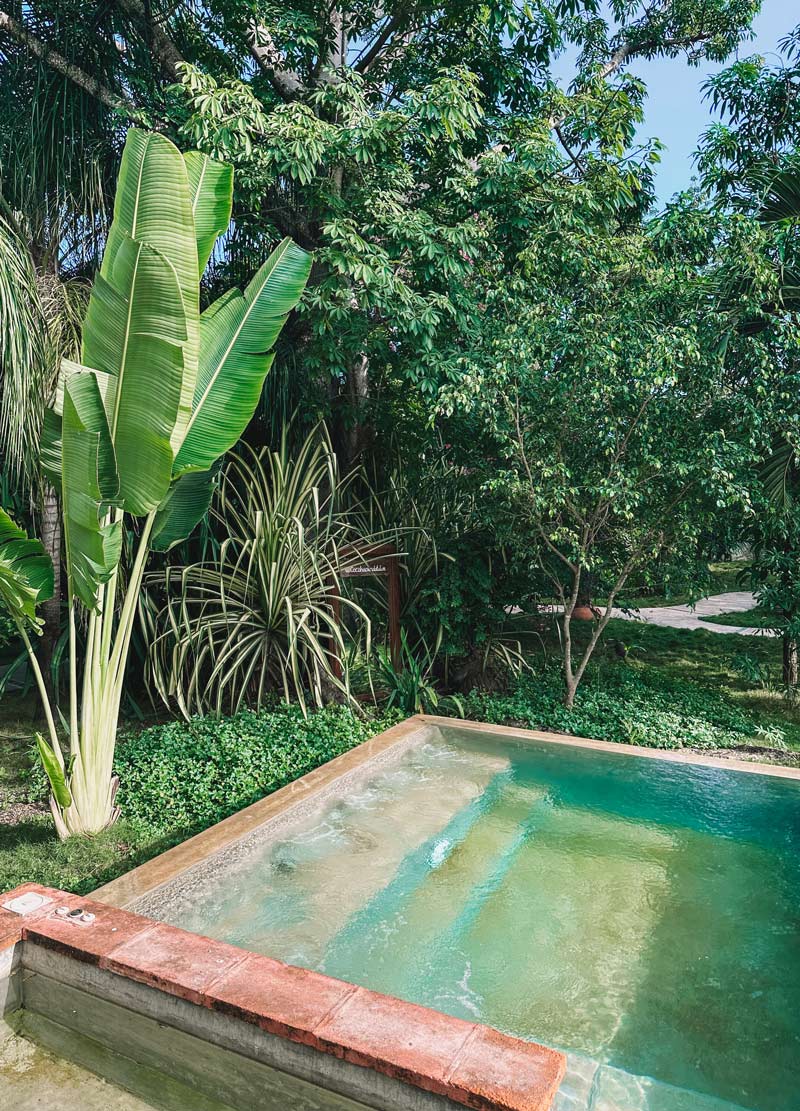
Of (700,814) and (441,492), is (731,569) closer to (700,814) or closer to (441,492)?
(441,492)

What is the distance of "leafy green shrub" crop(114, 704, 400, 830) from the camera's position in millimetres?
4113

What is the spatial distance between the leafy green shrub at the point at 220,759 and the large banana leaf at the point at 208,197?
2.75 m

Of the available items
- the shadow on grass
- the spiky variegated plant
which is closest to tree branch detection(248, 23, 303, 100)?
the spiky variegated plant

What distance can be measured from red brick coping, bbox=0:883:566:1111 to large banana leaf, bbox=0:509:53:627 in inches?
52.8

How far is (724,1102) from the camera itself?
7.09ft

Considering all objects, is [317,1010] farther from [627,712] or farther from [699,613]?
[699,613]

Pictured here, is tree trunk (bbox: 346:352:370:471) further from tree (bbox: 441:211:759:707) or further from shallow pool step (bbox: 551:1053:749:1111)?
shallow pool step (bbox: 551:1053:749:1111)

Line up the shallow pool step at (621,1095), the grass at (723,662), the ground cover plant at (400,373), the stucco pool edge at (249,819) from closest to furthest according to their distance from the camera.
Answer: the shallow pool step at (621,1095)
the stucco pool edge at (249,819)
the ground cover plant at (400,373)
the grass at (723,662)

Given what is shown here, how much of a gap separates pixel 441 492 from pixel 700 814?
339 cm

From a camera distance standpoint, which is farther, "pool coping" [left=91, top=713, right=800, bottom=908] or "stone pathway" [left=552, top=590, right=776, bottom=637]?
"stone pathway" [left=552, top=590, right=776, bottom=637]

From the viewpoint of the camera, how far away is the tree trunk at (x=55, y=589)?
514cm

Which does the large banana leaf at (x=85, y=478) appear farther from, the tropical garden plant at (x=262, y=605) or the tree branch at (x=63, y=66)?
the tree branch at (x=63, y=66)

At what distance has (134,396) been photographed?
321 centimetres

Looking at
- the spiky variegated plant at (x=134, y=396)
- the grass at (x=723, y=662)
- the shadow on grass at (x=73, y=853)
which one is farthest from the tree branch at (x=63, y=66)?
the grass at (x=723, y=662)
